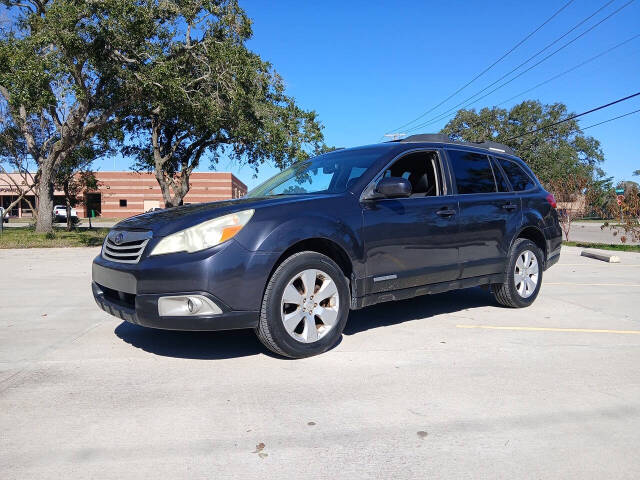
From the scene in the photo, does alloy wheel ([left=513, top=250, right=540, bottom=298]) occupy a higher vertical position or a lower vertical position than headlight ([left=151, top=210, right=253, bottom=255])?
lower

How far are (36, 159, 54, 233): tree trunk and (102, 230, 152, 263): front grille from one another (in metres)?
19.4

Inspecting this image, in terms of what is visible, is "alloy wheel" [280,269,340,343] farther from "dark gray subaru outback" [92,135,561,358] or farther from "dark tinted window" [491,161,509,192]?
"dark tinted window" [491,161,509,192]

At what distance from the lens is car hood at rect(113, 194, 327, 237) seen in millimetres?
3733

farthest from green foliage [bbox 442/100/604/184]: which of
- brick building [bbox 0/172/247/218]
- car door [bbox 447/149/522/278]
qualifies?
car door [bbox 447/149/522/278]

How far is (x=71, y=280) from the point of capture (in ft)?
28.3

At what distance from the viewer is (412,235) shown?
15.2 feet

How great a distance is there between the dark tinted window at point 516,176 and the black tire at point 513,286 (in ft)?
2.27

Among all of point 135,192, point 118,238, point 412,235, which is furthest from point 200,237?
point 135,192

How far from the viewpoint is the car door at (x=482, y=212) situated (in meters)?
5.17

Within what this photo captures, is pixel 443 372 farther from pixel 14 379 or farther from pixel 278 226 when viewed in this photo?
pixel 14 379

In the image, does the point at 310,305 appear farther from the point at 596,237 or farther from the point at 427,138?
the point at 596,237

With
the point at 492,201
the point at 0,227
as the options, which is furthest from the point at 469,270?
the point at 0,227

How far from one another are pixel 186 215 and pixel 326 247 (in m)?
1.18

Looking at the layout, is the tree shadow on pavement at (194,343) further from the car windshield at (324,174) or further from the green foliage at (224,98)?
the green foliage at (224,98)
